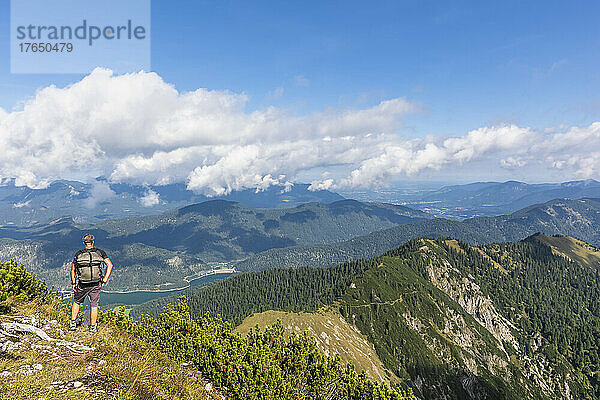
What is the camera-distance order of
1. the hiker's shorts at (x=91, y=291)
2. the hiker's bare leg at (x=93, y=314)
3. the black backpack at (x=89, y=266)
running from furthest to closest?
1. the hiker's bare leg at (x=93, y=314)
2. the hiker's shorts at (x=91, y=291)
3. the black backpack at (x=89, y=266)

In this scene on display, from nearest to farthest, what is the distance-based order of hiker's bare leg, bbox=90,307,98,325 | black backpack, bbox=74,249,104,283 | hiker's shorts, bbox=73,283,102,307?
1. black backpack, bbox=74,249,104,283
2. hiker's shorts, bbox=73,283,102,307
3. hiker's bare leg, bbox=90,307,98,325

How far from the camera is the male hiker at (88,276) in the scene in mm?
18750

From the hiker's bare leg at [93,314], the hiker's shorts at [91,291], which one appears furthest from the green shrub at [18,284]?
the hiker's bare leg at [93,314]

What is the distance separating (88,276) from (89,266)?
2.64 feet

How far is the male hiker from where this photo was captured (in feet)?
61.5

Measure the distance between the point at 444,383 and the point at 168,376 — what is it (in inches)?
7145

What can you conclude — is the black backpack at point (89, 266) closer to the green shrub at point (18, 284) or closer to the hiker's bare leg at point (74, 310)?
the hiker's bare leg at point (74, 310)

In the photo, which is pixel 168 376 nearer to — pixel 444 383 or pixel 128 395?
pixel 128 395

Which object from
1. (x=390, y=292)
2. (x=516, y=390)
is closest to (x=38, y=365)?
(x=390, y=292)

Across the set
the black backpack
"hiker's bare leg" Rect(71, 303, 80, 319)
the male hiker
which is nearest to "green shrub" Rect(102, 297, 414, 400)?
"hiker's bare leg" Rect(71, 303, 80, 319)

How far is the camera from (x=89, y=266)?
61.6 ft

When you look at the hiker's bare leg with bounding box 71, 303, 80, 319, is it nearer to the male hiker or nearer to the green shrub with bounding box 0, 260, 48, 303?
the male hiker

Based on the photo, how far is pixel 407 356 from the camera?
158 meters

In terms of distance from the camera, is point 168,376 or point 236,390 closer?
point 168,376
